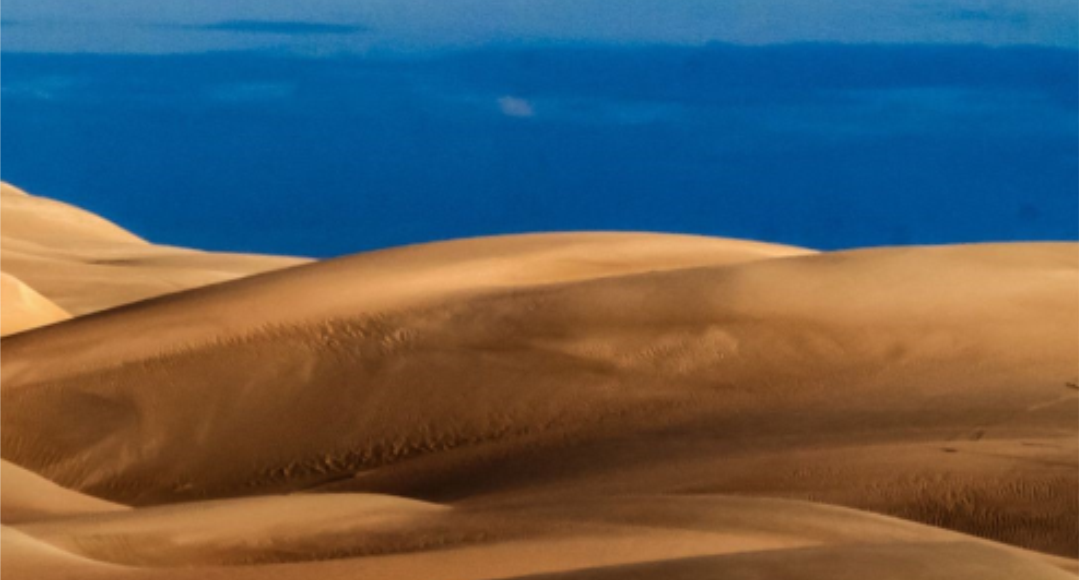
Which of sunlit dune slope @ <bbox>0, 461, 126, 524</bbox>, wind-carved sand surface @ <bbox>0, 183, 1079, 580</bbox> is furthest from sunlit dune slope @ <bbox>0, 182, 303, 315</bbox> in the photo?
sunlit dune slope @ <bbox>0, 461, 126, 524</bbox>

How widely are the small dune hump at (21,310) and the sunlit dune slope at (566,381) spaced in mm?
1231

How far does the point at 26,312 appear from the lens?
31.4 feet

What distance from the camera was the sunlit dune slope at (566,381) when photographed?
5820mm

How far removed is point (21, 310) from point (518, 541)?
6.40m

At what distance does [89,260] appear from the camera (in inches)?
700

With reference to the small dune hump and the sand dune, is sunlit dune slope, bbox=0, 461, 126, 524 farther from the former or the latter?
the small dune hump

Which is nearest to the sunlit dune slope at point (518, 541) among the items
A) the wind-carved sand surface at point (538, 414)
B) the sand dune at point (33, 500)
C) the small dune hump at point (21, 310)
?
the wind-carved sand surface at point (538, 414)

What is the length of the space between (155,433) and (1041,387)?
12.2 feet

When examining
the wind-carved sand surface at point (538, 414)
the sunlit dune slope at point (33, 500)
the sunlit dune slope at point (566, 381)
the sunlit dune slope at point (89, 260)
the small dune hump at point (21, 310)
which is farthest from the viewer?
the sunlit dune slope at point (89, 260)

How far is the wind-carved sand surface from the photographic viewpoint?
412 cm

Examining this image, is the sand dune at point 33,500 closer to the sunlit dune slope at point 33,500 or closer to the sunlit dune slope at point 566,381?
the sunlit dune slope at point 33,500

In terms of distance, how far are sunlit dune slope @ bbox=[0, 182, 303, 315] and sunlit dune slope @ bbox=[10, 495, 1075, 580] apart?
7.89 m

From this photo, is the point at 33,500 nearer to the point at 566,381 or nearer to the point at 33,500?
the point at 33,500

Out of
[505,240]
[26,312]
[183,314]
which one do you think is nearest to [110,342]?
[183,314]
